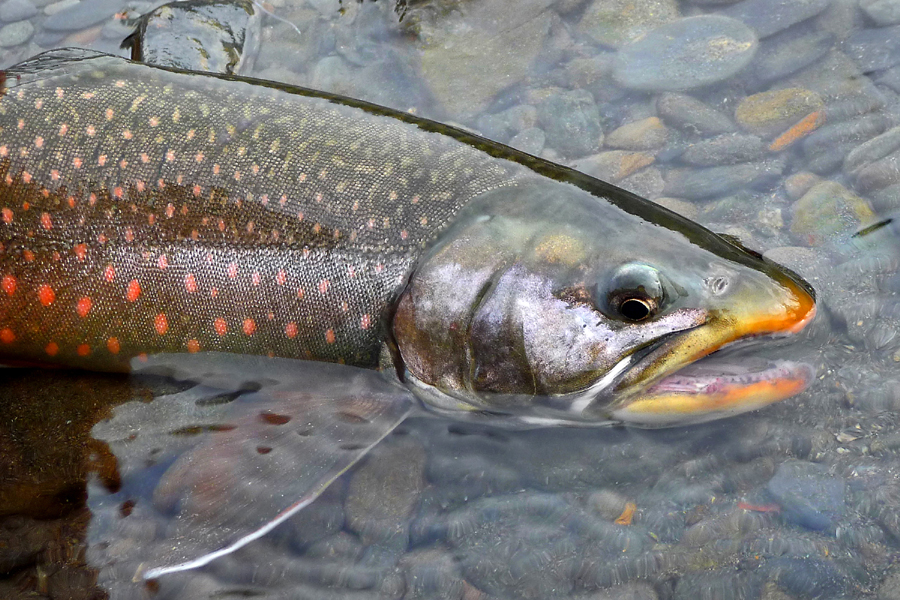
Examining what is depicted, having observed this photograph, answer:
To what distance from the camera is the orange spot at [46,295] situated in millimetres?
3426

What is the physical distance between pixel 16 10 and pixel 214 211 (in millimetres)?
3801

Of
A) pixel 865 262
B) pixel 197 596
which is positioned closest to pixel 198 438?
pixel 197 596

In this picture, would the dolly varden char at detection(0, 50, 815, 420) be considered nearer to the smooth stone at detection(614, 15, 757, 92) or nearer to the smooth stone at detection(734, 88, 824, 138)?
the smooth stone at detection(734, 88, 824, 138)

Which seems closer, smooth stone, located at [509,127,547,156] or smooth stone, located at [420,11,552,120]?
smooth stone, located at [509,127,547,156]

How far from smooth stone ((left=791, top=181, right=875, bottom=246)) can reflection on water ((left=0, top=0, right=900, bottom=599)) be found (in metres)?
0.01

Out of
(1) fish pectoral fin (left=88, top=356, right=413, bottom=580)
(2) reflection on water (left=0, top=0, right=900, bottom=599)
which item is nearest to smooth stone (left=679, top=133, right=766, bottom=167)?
(2) reflection on water (left=0, top=0, right=900, bottom=599)

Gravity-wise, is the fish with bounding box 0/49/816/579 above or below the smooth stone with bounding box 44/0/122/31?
below

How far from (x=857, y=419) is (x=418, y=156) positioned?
83.7 inches

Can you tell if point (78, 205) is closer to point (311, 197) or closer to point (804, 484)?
point (311, 197)

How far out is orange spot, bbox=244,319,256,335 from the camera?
3359 mm

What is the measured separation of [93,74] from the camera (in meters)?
3.47

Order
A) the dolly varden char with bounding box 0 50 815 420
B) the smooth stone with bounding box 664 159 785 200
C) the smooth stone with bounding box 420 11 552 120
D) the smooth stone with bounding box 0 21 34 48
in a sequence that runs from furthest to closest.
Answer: the smooth stone with bounding box 0 21 34 48
the smooth stone with bounding box 420 11 552 120
the smooth stone with bounding box 664 159 785 200
the dolly varden char with bounding box 0 50 815 420

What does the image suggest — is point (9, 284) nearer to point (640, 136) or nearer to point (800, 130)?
point (640, 136)

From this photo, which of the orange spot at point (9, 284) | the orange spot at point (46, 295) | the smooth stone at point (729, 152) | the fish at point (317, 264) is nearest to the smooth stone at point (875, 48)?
the smooth stone at point (729, 152)
